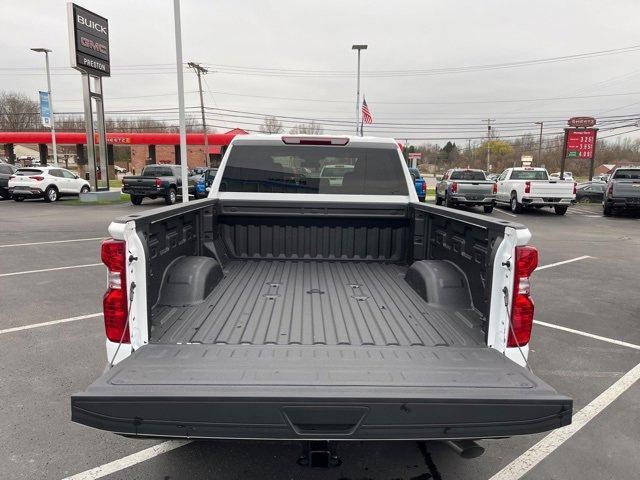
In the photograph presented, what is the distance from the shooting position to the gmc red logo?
2098cm

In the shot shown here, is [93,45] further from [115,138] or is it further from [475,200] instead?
[115,138]

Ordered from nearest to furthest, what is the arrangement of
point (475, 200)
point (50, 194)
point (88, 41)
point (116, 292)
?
point (116, 292)
point (475, 200)
point (88, 41)
point (50, 194)

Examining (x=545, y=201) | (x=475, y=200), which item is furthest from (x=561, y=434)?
(x=545, y=201)

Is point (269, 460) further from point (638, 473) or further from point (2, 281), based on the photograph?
point (2, 281)

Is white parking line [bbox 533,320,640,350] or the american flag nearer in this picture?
white parking line [bbox 533,320,640,350]

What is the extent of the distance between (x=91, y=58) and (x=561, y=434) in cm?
2419

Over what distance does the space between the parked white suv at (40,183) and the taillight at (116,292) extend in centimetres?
2319

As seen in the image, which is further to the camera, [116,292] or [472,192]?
[472,192]

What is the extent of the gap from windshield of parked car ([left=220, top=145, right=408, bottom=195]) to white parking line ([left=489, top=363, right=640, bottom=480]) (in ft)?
7.91

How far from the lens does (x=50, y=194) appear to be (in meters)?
22.5

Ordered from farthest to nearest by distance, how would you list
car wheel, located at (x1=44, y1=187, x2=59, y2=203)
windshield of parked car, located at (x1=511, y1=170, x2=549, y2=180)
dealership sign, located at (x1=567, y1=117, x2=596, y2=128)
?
dealership sign, located at (x1=567, y1=117, x2=596, y2=128)
car wheel, located at (x1=44, y1=187, x2=59, y2=203)
windshield of parked car, located at (x1=511, y1=170, x2=549, y2=180)

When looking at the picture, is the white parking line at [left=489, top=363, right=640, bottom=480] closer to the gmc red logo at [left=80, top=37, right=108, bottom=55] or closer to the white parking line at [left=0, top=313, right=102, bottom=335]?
the white parking line at [left=0, top=313, right=102, bottom=335]

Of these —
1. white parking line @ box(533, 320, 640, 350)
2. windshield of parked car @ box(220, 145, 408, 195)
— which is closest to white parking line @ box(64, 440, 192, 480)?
windshield of parked car @ box(220, 145, 408, 195)

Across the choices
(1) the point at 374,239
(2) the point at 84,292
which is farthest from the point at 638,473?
(2) the point at 84,292
